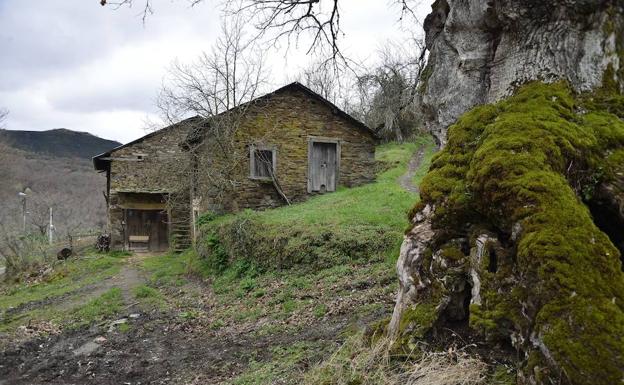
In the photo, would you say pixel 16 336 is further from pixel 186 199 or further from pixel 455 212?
pixel 186 199

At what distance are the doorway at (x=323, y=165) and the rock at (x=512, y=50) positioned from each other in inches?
466

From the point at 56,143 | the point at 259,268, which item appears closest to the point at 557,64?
the point at 259,268

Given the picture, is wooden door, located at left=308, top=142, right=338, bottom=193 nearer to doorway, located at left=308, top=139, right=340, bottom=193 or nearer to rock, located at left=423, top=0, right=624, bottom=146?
doorway, located at left=308, top=139, right=340, bottom=193

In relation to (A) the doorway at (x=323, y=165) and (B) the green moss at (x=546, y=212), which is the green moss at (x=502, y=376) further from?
(A) the doorway at (x=323, y=165)

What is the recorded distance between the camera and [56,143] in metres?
64.2

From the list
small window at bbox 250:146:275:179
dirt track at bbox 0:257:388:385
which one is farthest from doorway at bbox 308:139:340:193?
dirt track at bbox 0:257:388:385

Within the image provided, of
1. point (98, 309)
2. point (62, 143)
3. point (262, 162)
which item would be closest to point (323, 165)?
point (262, 162)

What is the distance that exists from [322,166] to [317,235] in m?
7.72

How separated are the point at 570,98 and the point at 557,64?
1.21ft

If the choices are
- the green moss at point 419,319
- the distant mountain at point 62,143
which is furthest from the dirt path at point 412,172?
the distant mountain at point 62,143

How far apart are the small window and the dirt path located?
5.15 metres

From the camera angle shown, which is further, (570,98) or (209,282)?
(209,282)

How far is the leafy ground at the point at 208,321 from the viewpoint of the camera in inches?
209

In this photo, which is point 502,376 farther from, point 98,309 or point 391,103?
point 391,103
